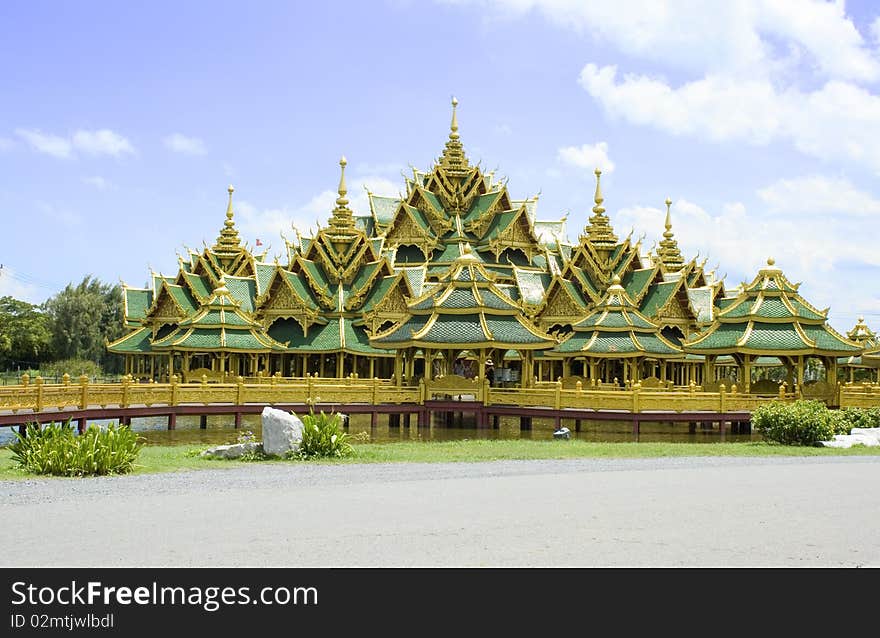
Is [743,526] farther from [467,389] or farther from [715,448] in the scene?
[467,389]

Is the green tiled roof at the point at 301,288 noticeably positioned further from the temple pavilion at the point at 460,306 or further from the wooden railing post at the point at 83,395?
the wooden railing post at the point at 83,395

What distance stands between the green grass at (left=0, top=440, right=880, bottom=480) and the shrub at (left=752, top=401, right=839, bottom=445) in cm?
42

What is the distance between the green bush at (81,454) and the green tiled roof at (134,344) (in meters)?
32.5

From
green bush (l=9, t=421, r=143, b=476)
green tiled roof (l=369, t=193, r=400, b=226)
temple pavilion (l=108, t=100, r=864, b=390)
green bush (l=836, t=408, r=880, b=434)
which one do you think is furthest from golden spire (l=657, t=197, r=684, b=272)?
green bush (l=9, t=421, r=143, b=476)

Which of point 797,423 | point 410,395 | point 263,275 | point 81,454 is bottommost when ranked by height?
point 81,454

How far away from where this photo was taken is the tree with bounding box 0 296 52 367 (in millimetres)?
67500

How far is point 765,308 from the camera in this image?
35.0 m

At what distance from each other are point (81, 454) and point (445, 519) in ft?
24.3

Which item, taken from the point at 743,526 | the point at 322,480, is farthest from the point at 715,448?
the point at 743,526

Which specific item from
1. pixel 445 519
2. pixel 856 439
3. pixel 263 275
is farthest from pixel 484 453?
pixel 263 275

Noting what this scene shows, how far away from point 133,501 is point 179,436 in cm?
1864

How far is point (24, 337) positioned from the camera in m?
67.6

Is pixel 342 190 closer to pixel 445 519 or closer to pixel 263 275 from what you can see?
pixel 263 275

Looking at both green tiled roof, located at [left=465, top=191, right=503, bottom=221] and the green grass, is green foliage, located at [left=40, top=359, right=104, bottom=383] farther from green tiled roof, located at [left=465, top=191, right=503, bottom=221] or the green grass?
the green grass
